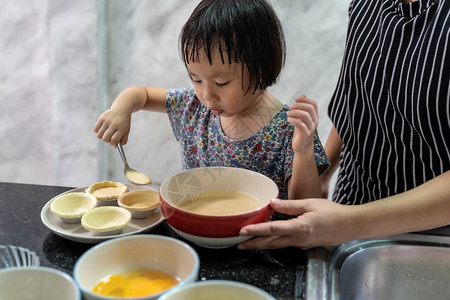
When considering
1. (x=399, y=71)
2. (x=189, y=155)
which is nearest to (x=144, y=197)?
(x=189, y=155)

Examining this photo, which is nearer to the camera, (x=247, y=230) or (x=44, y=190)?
(x=247, y=230)

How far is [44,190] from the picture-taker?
3.84 ft

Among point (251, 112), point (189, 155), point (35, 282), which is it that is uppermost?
point (251, 112)

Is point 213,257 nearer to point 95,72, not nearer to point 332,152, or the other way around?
point 332,152

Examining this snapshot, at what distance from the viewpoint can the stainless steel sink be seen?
3.15 feet

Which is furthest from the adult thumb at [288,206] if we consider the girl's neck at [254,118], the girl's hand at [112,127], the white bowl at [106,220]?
the girl's hand at [112,127]

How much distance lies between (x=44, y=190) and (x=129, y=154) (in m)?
1.69

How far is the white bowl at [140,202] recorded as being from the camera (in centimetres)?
101

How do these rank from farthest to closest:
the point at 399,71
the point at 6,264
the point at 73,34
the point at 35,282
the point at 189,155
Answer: the point at 73,34 → the point at 189,155 → the point at 399,71 → the point at 6,264 → the point at 35,282

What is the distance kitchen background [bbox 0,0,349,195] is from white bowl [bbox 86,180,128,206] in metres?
1.48

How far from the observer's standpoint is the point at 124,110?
1.31m

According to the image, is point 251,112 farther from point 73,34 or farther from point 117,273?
point 73,34

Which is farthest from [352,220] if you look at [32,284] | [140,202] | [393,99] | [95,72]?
[95,72]

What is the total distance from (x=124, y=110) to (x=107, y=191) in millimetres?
294
